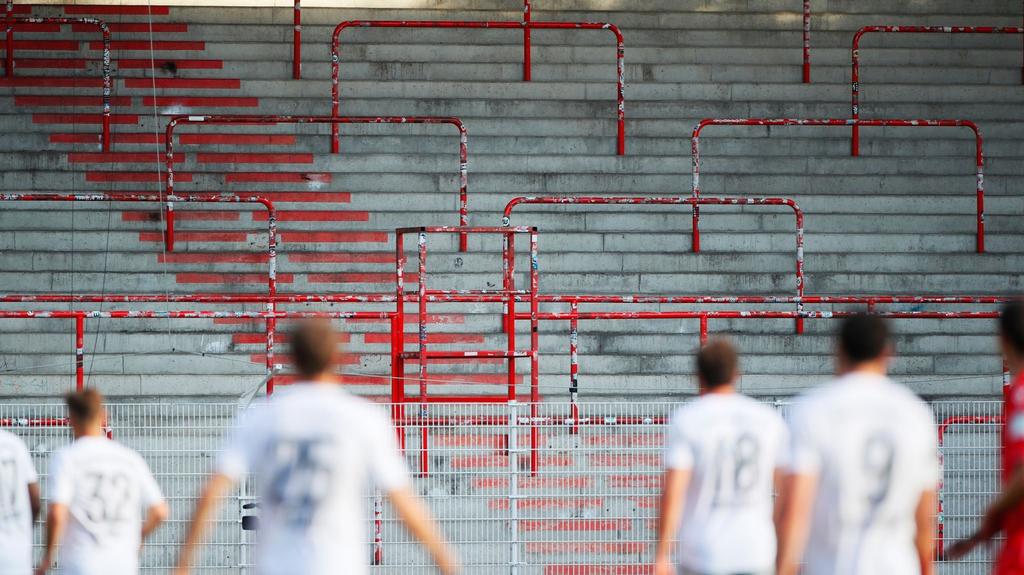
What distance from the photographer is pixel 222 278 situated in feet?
38.3

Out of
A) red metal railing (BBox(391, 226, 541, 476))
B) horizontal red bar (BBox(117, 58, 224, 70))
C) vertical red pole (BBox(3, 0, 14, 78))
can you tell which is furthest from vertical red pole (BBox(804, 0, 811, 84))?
vertical red pole (BBox(3, 0, 14, 78))

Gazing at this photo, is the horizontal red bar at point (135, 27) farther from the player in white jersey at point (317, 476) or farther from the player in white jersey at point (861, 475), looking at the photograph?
the player in white jersey at point (861, 475)

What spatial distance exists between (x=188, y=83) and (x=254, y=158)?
110cm

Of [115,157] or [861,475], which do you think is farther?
[115,157]

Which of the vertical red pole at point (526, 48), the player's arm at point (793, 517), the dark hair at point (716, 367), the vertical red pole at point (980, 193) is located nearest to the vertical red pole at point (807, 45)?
the vertical red pole at point (980, 193)

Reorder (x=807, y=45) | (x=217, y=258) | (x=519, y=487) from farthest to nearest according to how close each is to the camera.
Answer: (x=807, y=45), (x=217, y=258), (x=519, y=487)

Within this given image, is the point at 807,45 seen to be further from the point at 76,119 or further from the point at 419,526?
the point at 419,526

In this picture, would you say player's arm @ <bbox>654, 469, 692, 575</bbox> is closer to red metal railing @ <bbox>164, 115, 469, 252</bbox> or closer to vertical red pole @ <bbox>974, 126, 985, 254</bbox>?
red metal railing @ <bbox>164, 115, 469, 252</bbox>

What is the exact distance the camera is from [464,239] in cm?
1188

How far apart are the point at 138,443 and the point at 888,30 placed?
25.5ft

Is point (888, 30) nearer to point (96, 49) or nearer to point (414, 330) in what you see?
point (414, 330)

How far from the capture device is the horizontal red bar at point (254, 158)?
1268cm

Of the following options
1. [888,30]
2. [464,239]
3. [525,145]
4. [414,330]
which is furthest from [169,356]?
[888,30]

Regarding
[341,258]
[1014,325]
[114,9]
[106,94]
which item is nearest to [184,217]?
[341,258]
